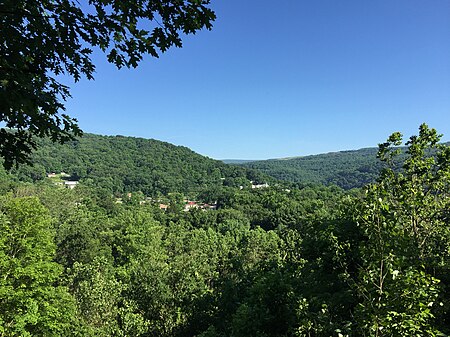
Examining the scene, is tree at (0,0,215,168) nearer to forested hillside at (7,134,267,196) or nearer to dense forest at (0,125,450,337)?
dense forest at (0,125,450,337)

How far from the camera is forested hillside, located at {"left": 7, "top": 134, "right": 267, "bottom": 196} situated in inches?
4820

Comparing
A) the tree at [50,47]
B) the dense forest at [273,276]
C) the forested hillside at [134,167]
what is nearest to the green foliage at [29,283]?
the dense forest at [273,276]

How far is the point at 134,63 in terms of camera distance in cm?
355

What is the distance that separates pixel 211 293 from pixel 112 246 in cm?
2384

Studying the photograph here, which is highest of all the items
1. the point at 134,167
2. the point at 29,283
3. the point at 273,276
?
the point at 134,167

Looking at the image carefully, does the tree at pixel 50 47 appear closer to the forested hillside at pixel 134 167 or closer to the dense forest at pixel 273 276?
the dense forest at pixel 273 276

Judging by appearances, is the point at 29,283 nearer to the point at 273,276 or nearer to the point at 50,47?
the point at 273,276

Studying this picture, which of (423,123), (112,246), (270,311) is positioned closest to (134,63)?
(423,123)

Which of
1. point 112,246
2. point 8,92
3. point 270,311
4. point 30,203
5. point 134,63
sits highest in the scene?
point 134,63

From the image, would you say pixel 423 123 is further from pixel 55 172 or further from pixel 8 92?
pixel 55 172

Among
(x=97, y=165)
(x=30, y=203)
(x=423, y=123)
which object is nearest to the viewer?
(x=423, y=123)

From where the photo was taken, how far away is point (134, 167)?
14412 cm

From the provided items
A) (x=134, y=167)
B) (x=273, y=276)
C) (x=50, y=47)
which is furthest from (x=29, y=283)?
(x=134, y=167)

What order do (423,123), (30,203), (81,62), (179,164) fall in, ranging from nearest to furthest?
1. (81,62)
2. (423,123)
3. (30,203)
4. (179,164)
